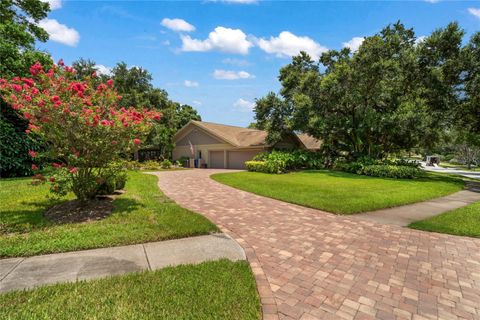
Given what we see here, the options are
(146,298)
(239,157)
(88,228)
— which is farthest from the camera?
(239,157)

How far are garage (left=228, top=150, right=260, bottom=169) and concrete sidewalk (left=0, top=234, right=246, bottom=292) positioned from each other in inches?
754

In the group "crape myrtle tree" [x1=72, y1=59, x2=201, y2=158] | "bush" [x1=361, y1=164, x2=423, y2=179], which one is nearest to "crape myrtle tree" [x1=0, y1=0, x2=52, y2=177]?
"crape myrtle tree" [x1=72, y1=59, x2=201, y2=158]

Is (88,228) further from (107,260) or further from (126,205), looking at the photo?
(126,205)

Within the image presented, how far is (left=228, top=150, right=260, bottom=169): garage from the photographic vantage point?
78.0 ft

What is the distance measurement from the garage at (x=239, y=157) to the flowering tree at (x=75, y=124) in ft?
57.7

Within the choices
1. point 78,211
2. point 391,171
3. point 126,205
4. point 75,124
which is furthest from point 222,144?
point 75,124

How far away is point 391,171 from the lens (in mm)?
16703

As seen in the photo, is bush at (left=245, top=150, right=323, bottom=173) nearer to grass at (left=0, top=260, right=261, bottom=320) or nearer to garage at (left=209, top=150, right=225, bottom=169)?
garage at (left=209, top=150, right=225, bottom=169)

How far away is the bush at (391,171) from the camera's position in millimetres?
16578

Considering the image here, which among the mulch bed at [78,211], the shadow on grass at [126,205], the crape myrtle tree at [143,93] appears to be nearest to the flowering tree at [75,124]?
the mulch bed at [78,211]

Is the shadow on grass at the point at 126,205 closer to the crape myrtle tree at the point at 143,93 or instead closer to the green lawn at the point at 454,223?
the green lawn at the point at 454,223

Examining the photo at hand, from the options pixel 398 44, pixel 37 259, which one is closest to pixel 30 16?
pixel 37 259

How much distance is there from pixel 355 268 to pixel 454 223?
4.48 meters

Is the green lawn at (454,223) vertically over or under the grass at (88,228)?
under
